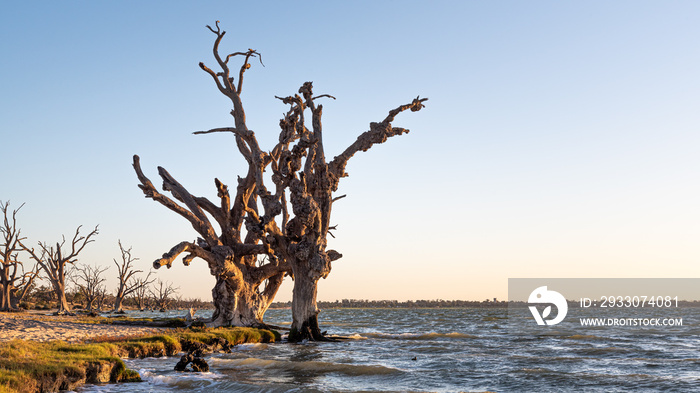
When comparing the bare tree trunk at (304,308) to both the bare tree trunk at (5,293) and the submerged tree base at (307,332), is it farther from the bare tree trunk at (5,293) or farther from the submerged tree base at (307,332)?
the bare tree trunk at (5,293)

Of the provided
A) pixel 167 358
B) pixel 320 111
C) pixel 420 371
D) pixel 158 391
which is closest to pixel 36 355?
pixel 158 391

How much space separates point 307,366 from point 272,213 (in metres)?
7.63

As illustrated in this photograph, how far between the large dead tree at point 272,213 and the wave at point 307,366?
20.4ft

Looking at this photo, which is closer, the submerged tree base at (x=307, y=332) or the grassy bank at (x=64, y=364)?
the grassy bank at (x=64, y=364)

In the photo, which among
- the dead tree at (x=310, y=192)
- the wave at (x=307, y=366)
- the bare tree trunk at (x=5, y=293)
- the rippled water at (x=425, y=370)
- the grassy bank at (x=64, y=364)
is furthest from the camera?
the bare tree trunk at (x=5, y=293)

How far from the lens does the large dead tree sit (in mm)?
21797

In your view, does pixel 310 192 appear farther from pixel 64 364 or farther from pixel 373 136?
pixel 64 364

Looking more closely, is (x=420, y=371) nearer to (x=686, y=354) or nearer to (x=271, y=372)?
(x=271, y=372)

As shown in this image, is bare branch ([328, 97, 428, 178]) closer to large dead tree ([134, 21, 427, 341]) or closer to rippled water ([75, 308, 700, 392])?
large dead tree ([134, 21, 427, 341])

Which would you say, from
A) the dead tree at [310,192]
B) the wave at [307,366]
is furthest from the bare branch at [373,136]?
the wave at [307,366]

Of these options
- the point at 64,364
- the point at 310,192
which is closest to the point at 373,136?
the point at 310,192

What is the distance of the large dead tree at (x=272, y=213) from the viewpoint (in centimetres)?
2180

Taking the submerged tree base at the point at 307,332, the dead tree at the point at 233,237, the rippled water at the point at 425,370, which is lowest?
the rippled water at the point at 425,370

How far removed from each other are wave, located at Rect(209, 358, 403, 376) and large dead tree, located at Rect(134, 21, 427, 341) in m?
6.23
